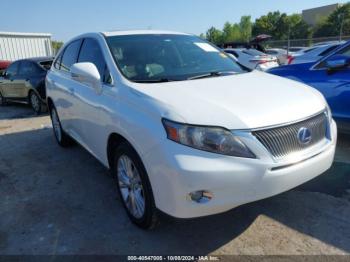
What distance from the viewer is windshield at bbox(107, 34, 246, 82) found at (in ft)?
10.4

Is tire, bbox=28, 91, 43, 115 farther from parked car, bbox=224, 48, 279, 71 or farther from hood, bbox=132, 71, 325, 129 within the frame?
parked car, bbox=224, 48, 279, 71

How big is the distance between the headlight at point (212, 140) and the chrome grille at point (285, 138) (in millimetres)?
150

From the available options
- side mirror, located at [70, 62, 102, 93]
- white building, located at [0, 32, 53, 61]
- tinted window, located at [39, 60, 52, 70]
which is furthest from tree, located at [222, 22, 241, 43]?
side mirror, located at [70, 62, 102, 93]

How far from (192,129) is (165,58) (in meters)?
1.41

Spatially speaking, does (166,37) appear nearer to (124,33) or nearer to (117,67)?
(124,33)

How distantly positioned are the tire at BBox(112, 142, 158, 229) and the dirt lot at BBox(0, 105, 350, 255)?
4.9 inches

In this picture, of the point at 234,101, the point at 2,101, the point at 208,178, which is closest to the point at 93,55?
the point at 234,101

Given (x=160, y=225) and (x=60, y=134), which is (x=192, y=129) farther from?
(x=60, y=134)

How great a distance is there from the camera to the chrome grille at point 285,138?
233 cm

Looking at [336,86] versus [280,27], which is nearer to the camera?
[336,86]

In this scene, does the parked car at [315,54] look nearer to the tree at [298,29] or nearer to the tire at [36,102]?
the tire at [36,102]

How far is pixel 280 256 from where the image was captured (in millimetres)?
2516

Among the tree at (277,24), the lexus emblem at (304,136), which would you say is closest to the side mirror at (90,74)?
the lexus emblem at (304,136)

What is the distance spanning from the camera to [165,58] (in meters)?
3.46
